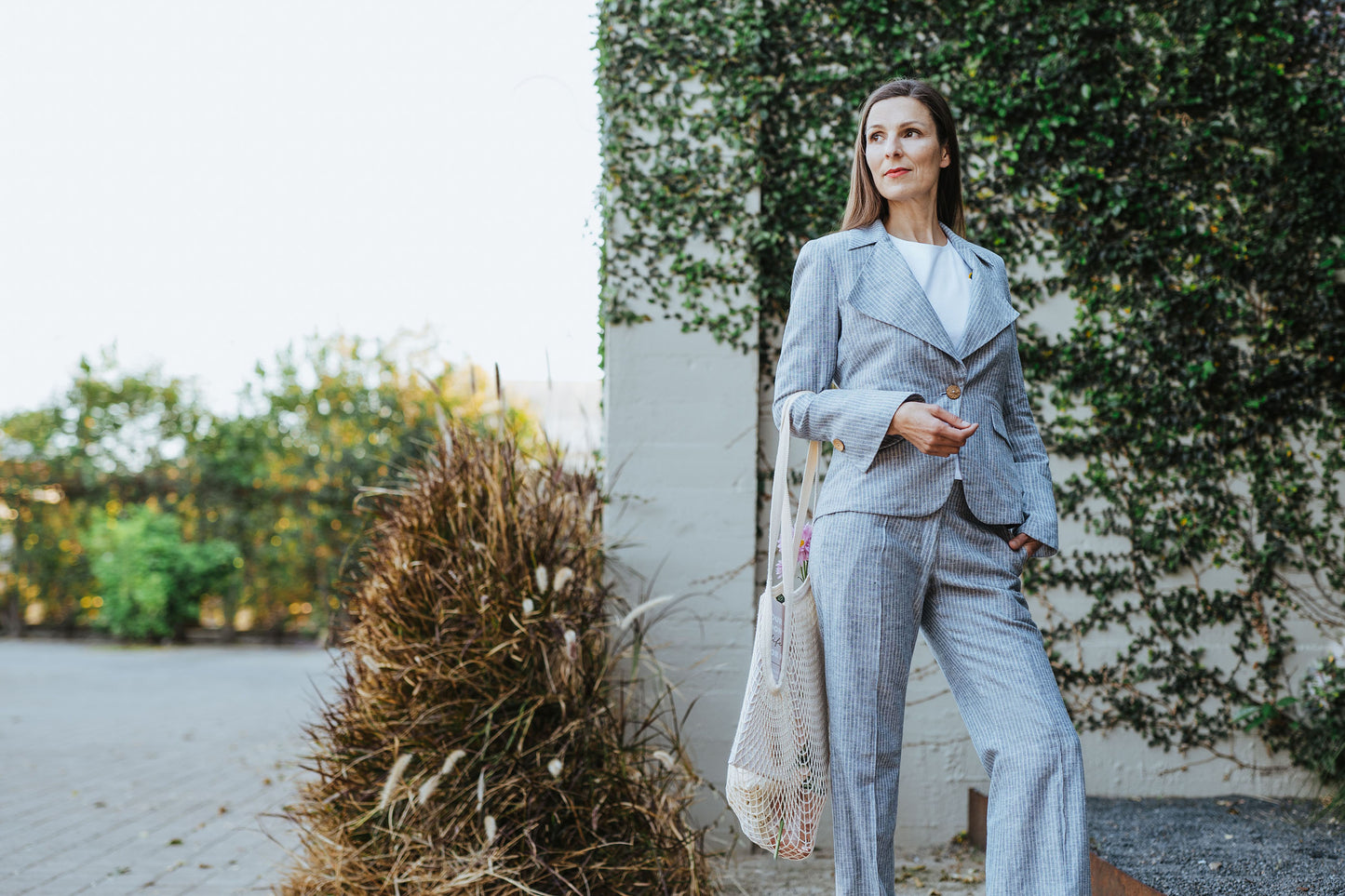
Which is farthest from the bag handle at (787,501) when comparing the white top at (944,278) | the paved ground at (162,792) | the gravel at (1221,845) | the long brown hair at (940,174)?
the paved ground at (162,792)

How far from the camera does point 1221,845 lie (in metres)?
2.60

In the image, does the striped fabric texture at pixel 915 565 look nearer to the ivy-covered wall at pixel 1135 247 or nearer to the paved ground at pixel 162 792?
the paved ground at pixel 162 792

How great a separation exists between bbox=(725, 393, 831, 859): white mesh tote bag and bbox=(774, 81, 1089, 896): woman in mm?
47

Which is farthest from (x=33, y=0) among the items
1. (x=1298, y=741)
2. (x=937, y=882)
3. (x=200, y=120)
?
(x=1298, y=741)

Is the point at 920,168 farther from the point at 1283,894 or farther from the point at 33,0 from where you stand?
the point at 33,0

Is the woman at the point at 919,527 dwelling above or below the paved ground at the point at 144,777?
above

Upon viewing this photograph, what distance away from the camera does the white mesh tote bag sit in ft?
5.59

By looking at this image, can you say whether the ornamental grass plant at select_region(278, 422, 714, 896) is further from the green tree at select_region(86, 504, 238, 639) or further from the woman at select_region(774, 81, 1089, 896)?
the green tree at select_region(86, 504, 238, 639)

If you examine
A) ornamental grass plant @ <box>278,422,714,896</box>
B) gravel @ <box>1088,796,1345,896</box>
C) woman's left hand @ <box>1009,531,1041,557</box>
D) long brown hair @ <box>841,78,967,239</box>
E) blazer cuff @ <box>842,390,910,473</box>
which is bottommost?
gravel @ <box>1088,796,1345,896</box>

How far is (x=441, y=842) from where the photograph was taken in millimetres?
2334

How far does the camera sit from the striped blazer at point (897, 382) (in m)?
1.62

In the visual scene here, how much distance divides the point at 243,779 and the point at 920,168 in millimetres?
4165

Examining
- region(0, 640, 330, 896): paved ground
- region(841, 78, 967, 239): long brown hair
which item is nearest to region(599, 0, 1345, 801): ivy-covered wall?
region(841, 78, 967, 239): long brown hair

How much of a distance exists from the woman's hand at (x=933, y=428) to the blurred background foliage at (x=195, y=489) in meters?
9.46
